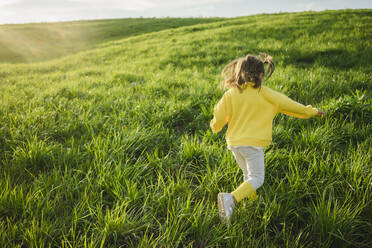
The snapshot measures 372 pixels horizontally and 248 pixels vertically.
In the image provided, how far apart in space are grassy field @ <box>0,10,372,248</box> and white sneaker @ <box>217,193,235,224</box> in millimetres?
64

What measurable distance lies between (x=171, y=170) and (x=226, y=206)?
89 centimetres

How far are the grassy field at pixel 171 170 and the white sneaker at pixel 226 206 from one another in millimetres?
64

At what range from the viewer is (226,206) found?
1769 mm

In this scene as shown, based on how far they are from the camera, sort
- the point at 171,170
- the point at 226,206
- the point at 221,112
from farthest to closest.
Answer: the point at 171,170 < the point at 221,112 < the point at 226,206

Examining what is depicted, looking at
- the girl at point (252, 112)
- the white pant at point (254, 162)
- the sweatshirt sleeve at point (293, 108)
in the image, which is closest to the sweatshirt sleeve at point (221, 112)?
the girl at point (252, 112)

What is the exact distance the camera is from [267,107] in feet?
6.33

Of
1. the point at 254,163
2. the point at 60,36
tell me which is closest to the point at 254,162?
the point at 254,163

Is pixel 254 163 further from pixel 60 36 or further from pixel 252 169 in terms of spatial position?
pixel 60 36

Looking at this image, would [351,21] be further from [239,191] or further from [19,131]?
[19,131]

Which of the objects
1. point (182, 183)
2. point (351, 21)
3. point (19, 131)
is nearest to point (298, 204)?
point (182, 183)

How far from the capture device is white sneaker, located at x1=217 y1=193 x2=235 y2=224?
5.69 feet

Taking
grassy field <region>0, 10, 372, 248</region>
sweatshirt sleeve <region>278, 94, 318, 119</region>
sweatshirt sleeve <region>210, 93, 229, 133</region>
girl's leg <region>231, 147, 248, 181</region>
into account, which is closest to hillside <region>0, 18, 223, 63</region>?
grassy field <region>0, 10, 372, 248</region>

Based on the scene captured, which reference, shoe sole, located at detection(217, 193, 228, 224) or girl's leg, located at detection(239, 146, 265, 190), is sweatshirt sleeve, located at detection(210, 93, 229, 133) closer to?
girl's leg, located at detection(239, 146, 265, 190)

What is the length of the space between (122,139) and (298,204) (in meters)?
2.24
